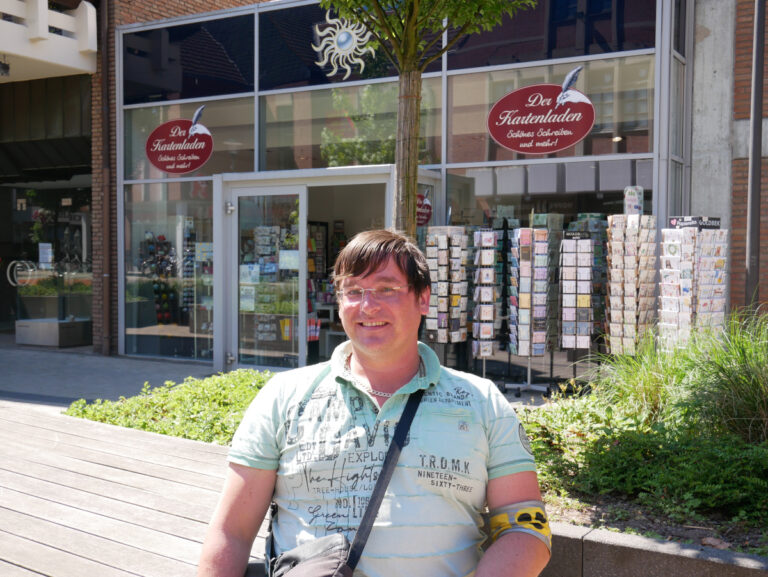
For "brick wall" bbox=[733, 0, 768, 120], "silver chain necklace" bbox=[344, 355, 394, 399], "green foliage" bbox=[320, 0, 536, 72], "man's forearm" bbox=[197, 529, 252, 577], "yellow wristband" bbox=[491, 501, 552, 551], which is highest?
"brick wall" bbox=[733, 0, 768, 120]

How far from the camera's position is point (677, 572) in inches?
103

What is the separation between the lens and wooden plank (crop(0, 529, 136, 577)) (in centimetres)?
260

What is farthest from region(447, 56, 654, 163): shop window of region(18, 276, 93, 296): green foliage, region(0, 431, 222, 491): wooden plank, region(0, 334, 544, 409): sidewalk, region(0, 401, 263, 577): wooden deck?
region(18, 276, 93, 296): green foliage

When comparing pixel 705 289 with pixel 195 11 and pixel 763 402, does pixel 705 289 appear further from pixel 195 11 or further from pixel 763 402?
pixel 195 11

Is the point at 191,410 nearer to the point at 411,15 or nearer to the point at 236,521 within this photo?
the point at 411,15

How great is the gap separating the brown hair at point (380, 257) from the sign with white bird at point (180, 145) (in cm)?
925

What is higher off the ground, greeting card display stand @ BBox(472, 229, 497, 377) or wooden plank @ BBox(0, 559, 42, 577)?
greeting card display stand @ BBox(472, 229, 497, 377)

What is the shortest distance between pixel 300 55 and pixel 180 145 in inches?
90.3

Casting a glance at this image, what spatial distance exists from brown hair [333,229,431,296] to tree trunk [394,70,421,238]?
7.49ft

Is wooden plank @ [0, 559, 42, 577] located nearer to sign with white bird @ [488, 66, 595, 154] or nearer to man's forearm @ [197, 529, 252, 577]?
man's forearm @ [197, 529, 252, 577]

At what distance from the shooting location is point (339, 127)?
10070 millimetres

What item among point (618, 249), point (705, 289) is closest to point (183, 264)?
point (618, 249)

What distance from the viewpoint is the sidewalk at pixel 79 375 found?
8508 millimetres

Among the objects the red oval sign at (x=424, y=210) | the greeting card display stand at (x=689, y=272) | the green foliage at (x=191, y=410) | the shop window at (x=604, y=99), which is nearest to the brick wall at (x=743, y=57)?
the shop window at (x=604, y=99)
